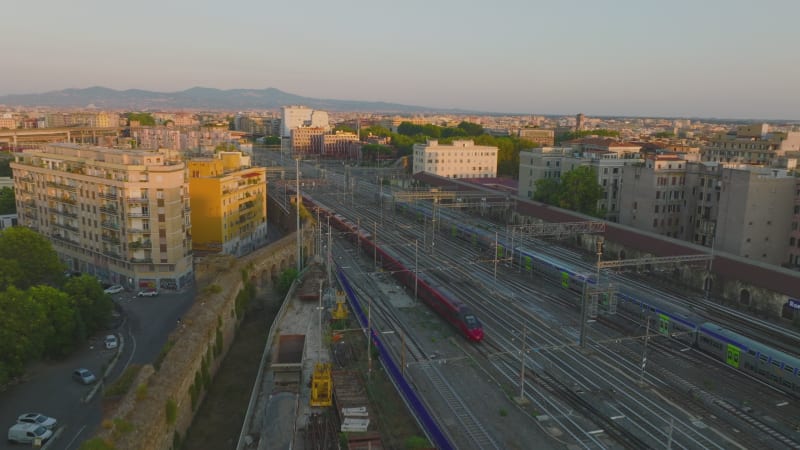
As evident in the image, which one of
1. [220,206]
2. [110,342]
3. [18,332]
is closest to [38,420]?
[18,332]

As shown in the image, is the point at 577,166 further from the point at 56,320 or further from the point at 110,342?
the point at 56,320

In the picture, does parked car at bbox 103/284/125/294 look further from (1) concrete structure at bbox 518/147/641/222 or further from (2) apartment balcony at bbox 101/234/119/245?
(1) concrete structure at bbox 518/147/641/222

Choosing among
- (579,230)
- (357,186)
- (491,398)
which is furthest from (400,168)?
(491,398)

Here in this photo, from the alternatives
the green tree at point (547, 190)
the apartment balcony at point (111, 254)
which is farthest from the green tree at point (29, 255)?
the green tree at point (547, 190)

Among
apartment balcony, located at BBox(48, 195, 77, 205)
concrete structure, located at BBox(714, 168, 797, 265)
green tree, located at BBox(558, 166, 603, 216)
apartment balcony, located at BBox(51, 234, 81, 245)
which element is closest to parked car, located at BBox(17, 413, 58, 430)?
apartment balcony, located at BBox(51, 234, 81, 245)

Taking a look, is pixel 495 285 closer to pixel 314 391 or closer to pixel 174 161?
pixel 314 391

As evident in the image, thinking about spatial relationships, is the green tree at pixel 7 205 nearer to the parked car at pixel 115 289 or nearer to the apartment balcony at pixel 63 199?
the apartment balcony at pixel 63 199
